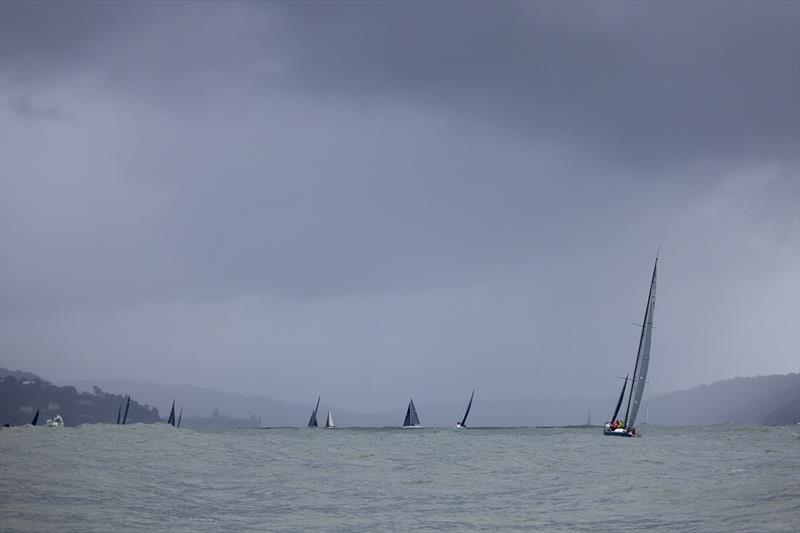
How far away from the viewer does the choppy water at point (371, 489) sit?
4225cm

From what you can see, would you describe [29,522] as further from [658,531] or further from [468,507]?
[658,531]

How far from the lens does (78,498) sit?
4572cm

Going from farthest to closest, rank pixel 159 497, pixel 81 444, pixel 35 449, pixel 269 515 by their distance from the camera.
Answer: pixel 81 444, pixel 35 449, pixel 159 497, pixel 269 515

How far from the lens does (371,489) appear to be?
58.2m

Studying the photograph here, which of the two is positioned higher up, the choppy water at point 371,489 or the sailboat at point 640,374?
the sailboat at point 640,374

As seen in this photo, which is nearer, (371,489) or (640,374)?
(371,489)

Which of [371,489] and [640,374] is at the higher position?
[640,374]

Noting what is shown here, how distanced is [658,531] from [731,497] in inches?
568

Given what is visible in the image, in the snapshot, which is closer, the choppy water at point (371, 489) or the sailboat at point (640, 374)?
the choppy water at point (371, 489)

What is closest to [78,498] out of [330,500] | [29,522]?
[29,522]

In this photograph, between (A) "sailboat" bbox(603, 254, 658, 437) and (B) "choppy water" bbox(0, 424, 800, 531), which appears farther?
(A) "sailboat" bbox(603, 254, 658, 437)

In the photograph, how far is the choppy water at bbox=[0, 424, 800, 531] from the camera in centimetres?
4225

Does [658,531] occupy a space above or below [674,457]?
below

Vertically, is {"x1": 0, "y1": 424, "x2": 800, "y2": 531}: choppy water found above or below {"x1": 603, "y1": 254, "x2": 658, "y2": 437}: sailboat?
below
